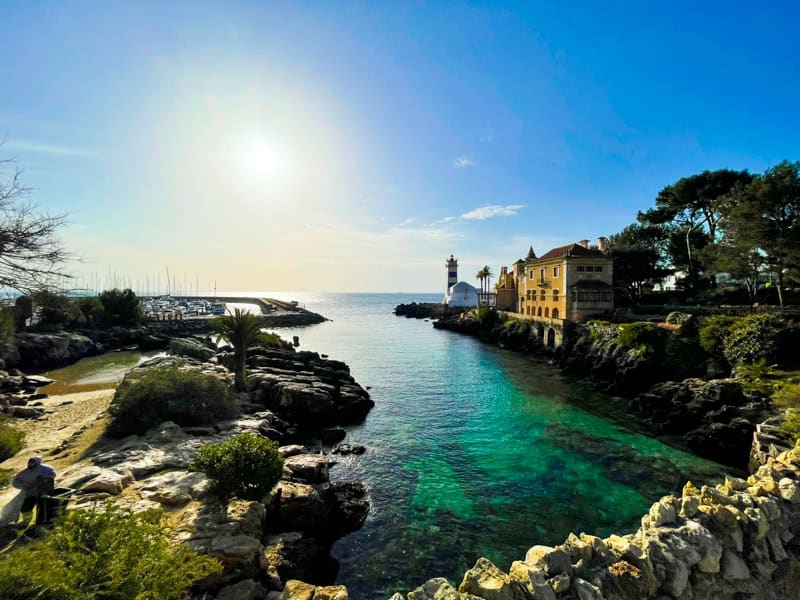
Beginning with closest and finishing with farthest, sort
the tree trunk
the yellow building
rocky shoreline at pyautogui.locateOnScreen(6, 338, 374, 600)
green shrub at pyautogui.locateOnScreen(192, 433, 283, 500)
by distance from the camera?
rocky shoreline at pyautogui.locateOnScreen(6, 338, 374, 600), green shrub at pyautogui.locateOnScreen(192, 433, 283, 500), the tree trunk, the yellow building

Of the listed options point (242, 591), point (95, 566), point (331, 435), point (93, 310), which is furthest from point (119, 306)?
point (95, 566)

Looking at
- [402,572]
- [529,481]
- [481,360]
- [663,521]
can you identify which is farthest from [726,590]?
[481,360]

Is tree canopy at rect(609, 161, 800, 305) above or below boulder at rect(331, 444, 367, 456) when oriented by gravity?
above

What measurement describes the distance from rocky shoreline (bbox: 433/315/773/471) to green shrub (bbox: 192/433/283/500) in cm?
2104

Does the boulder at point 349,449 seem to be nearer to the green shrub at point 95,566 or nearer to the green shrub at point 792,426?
the green shrub at point 95,566

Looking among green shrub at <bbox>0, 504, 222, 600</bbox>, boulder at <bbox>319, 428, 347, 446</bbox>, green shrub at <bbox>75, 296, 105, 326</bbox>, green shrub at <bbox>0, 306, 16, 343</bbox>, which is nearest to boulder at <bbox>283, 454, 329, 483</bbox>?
boulder at <bbox>319, 428, 347, 446</bbox>

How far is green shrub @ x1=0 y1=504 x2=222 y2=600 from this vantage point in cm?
428

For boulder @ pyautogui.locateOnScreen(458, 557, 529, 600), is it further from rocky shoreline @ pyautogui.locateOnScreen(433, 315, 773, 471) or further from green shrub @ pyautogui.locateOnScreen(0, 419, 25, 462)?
rocky shoreline @ pyautogui.locateOnScreen(433, 315, 773, 471)

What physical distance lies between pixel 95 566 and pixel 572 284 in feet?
158

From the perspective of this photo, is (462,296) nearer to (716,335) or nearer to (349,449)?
(716,335)

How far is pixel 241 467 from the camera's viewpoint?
1020 centimetres

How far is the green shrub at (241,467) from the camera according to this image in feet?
33.0

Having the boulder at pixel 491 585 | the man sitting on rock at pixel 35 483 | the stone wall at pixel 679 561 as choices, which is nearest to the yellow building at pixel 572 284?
the stone wall at pixel 679 561

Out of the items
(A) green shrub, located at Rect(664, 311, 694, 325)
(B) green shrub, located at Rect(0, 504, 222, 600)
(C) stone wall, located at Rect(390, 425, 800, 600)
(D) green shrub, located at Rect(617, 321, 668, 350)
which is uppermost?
(A) green shrub, located at Rect(664, 311, 694, 325)
